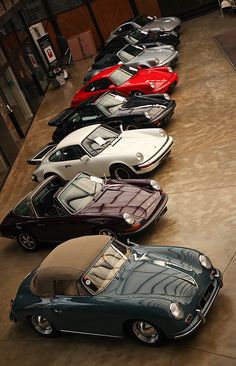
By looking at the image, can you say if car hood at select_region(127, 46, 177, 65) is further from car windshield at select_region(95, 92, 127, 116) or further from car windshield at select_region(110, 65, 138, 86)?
car windshield at select_region(95, 92, 127, 116)

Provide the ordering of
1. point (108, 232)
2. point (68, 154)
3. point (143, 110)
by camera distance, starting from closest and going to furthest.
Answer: point (108, 232) < point (68, 154) < point (143, 110)

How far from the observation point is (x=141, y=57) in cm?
2047

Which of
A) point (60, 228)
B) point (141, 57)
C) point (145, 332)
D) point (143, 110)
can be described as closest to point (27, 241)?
point (60, 228)

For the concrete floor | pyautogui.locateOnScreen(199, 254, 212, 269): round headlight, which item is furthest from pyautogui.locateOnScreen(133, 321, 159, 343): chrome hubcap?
pyautogui.locateOnScreen(199, 254, 212, 269): round headlight

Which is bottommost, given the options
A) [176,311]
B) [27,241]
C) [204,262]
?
[27,241]

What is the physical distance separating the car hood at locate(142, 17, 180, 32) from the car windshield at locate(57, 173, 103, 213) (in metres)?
14.1

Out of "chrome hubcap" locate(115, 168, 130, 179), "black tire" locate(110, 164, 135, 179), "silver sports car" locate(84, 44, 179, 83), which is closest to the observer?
"black tire" locate(110, 164, 135, 179)

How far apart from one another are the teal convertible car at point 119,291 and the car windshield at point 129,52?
12678mm

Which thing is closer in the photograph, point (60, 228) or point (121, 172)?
point (60, 228)

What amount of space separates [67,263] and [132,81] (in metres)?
10.1

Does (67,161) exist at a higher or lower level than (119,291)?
lower

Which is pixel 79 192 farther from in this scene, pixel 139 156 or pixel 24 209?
pixel 139 156

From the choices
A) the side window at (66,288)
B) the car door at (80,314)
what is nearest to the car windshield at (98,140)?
the side window at (66,288)

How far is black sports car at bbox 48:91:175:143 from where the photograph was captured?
50.6 ft
